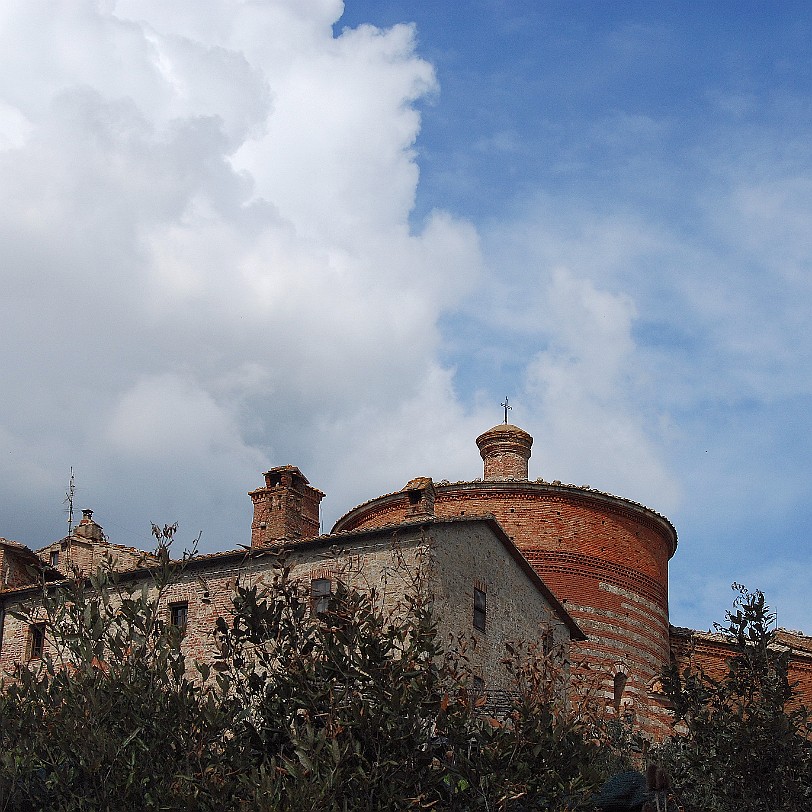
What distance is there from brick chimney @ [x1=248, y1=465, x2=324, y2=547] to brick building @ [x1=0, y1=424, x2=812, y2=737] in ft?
0.10

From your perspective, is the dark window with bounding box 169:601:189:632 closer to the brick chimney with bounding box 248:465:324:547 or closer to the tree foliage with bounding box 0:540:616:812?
the brick chimney with bounding box 248:465:324:547

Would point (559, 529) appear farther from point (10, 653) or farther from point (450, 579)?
point (10, 653)

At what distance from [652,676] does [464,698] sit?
2107 centimetres

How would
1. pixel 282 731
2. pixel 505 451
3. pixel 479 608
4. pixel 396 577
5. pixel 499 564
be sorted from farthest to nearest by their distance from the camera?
pixel 505 451, pixel 499 564, pixel 479 608, pixel 396 577, pixel 282 731

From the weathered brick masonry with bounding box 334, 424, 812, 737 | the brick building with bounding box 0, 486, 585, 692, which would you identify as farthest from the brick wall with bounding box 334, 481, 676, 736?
the brick building with bounding box 0, 486, 585, 692

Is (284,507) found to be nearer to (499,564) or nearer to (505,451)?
(499,564)

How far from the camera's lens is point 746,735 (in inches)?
494

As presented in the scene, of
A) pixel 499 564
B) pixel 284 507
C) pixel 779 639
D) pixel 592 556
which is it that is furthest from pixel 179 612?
pixel 779 639

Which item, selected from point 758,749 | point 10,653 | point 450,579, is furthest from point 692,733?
point 10,653

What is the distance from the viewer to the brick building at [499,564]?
22047 millimetres

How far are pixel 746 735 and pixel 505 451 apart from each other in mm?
19653

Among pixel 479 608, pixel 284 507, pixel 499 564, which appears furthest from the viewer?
pixel 284 507

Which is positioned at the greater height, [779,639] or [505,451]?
[505,451]

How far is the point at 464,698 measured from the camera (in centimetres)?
986
